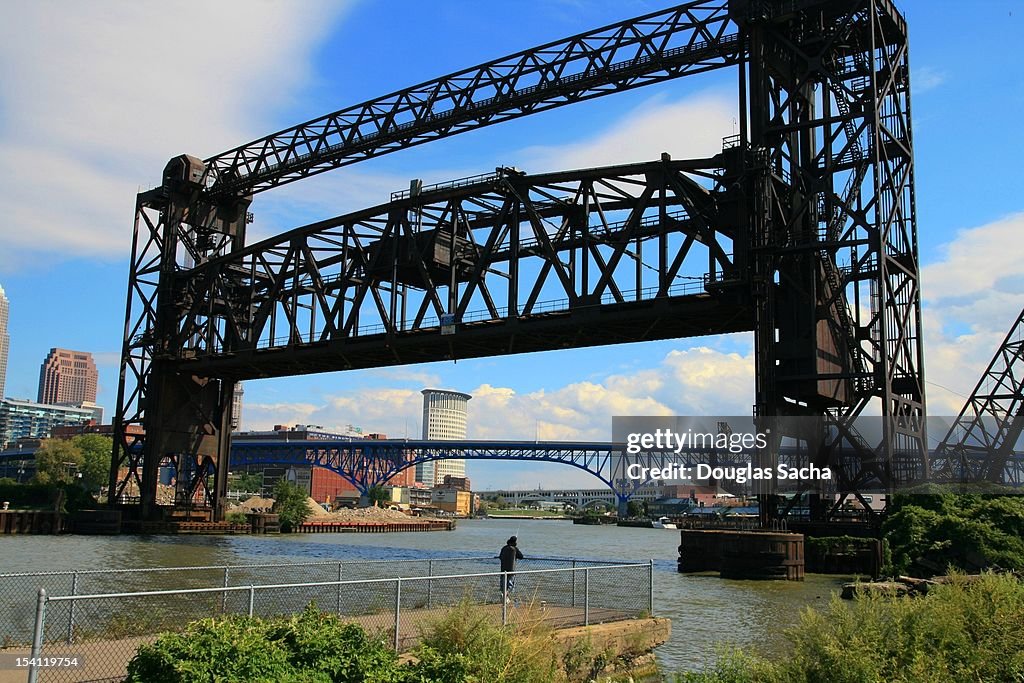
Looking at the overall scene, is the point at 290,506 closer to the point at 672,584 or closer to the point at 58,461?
the point at 58,461

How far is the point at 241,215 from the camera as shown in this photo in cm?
7500

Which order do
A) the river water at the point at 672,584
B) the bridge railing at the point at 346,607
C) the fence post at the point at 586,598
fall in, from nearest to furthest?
the bridge railing at the point at 346,607
the fence post at the point at 586,598
the river water at the point at 672,584

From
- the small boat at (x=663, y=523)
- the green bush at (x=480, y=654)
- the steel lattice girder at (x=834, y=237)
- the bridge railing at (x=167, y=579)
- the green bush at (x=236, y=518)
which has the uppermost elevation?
the steel lattice girder at (x=834, y=237)

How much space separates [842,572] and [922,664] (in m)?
31.3

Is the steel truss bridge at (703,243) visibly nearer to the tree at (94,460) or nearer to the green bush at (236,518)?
the green bush at (236,518)

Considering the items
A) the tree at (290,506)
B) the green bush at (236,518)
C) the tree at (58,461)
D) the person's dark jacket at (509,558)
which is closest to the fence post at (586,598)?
the person's dark jacket at (509,558)

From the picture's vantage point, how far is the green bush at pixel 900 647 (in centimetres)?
1037

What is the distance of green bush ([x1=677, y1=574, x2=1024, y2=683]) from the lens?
1037 centimetres

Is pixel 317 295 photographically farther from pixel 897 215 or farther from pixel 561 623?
pixel 561 623

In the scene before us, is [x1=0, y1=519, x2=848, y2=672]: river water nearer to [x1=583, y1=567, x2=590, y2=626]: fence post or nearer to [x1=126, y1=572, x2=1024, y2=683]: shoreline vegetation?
[x1=126, y1=572, x2=1024, y2=683]: shoreline vegetation

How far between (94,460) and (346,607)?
416ft

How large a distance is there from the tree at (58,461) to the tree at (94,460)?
13.1ft

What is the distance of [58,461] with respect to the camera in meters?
119

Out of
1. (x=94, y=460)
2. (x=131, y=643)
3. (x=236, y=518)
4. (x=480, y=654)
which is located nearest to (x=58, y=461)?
(x=94, y=460)
